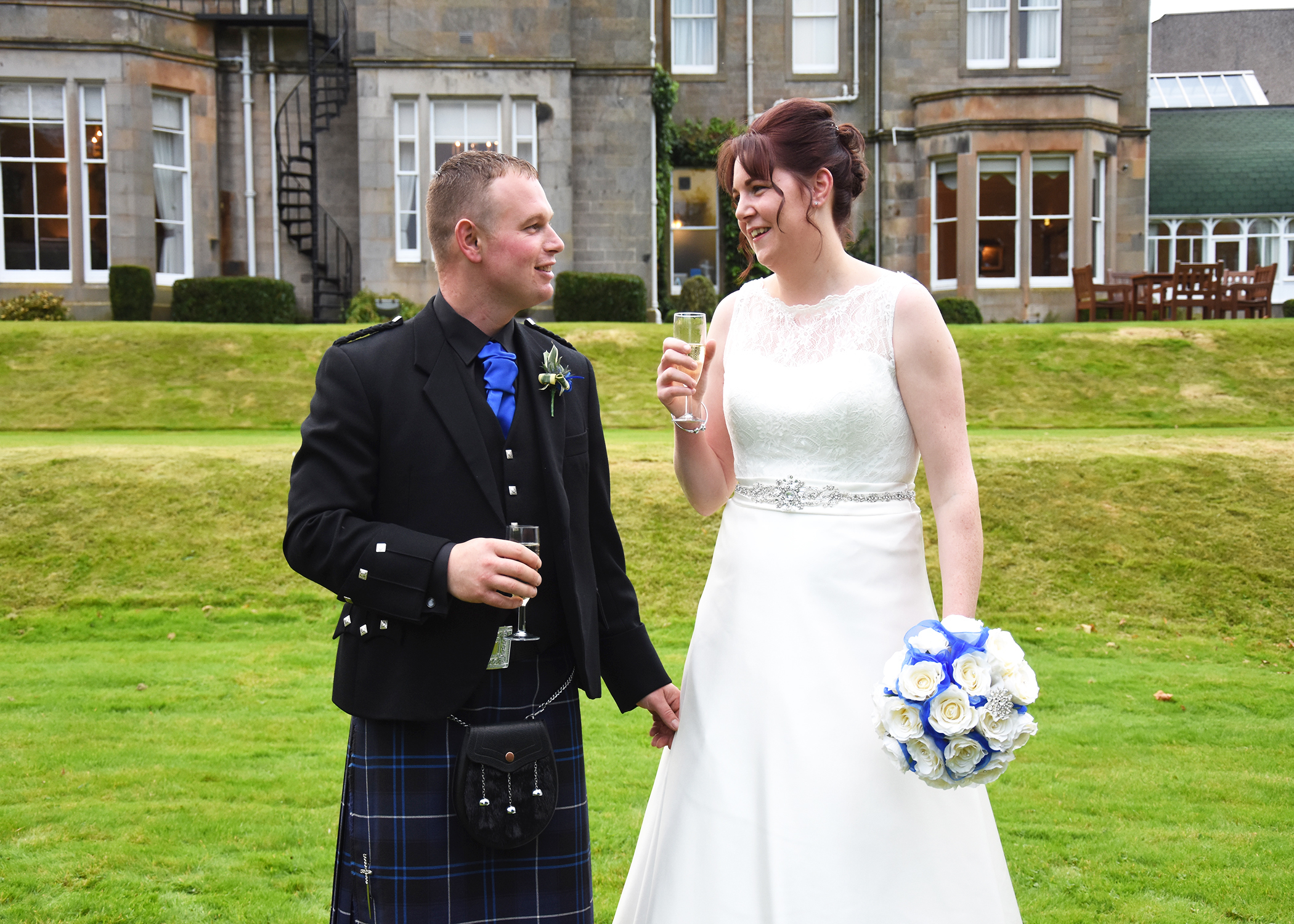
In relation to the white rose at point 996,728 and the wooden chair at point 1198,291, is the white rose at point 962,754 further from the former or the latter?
the wooden chair at point 1198,291

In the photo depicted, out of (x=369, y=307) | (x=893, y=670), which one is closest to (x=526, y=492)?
(x=893, y=670)

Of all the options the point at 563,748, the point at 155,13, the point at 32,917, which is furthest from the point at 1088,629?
the point at 155,13

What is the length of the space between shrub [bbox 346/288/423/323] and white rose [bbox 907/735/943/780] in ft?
55.0

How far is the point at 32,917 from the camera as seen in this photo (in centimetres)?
401

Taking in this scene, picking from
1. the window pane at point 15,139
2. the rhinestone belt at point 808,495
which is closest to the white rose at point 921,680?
the rhinestone belt at point 808,495

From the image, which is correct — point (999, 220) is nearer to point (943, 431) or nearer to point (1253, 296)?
point (1253, 296)

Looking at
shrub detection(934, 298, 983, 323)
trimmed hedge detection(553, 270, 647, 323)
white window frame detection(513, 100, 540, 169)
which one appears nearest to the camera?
trimmed hedge detection(553, 270, 647, 323)

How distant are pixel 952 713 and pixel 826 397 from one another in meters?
0.93

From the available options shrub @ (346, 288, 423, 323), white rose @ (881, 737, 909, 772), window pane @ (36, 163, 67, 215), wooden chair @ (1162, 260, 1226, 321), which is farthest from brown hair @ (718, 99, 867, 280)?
window pane @ (36, 163, 67, 215)

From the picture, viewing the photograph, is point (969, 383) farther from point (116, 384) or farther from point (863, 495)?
point (863, 495)

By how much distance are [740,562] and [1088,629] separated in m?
5.42

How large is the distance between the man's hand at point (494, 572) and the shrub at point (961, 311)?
1944 cm

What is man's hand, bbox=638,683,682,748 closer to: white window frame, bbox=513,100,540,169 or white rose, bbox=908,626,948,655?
white rose, bbox=908,626,948,655

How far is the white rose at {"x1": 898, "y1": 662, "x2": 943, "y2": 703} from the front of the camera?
2.46 metres
